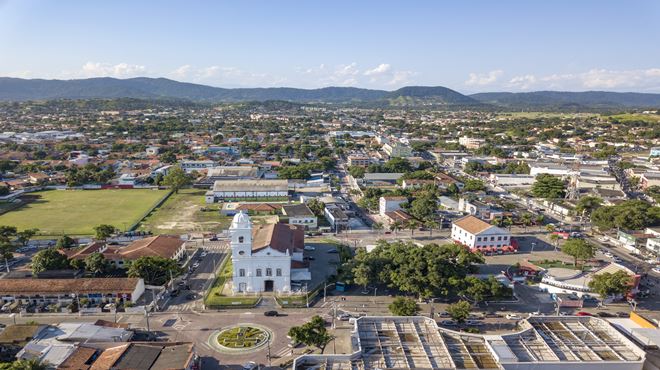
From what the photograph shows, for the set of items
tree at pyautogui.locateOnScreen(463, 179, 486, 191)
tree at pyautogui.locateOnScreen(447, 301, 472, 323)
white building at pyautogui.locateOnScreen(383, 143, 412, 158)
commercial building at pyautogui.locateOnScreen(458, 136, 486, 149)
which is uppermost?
commercial building at pyautogui.locateOnScreen(458, 136, 486, 149)

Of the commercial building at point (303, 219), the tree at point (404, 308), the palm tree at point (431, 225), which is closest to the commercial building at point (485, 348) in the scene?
the tree at point (404, 308)

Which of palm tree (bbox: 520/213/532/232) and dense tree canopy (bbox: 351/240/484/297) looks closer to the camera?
dense tree canopy (bbox: 351/240/484/297)

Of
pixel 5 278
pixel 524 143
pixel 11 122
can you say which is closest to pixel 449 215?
pixel 5 278

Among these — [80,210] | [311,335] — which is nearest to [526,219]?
[311,335]

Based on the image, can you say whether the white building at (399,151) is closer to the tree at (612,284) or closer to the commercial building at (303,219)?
the commercial building at (303,219)

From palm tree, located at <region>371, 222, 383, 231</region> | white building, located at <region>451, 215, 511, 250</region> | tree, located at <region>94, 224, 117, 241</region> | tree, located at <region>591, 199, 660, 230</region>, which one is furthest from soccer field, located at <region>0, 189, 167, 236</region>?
tree, located at <region>591, 199, 660, 230</region>

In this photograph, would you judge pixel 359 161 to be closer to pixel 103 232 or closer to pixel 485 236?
pixel 485 236

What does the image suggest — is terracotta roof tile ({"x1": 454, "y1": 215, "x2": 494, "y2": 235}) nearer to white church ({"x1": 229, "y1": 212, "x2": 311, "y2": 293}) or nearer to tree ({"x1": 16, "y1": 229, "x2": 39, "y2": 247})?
white church ({"x1": 229, "y1": 212, "x2": 311, "y2": 293})
